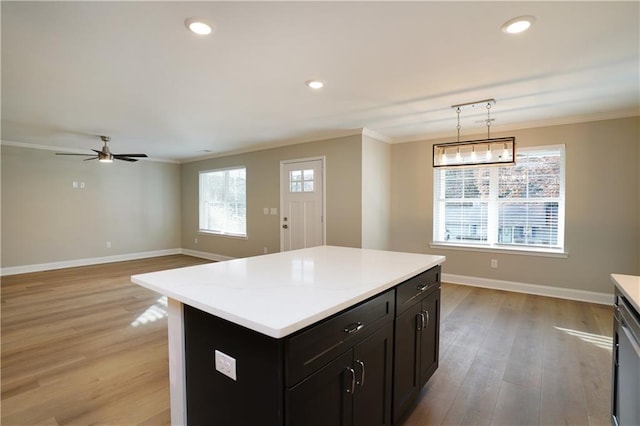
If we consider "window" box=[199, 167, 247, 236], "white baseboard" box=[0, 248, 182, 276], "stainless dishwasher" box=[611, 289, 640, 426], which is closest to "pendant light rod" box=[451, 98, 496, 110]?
"stainless dishwasher" box=[611, 289, 640, 426]

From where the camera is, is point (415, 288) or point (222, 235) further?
point (222, 235)

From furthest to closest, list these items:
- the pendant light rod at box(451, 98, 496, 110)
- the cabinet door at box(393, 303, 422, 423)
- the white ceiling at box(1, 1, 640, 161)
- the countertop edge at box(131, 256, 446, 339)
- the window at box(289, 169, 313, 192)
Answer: the window at box(289, 169, 313, 192) → the pendant light rod at box(451, 98, 496, 110) → the white ceiling at box(1, 1, 640, 161) → the cabinet door at box(393, 303, 422, 423) → the countertop edge at box(131, 256, 446, 339)

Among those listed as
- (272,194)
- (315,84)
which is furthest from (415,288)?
(272,194)

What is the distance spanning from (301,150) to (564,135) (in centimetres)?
Answer: 382

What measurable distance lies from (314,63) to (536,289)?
4.25 meters

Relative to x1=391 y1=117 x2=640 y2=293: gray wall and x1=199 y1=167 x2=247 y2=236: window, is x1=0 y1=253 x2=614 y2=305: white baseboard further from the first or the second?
x1=199 y1=167 x2=247 y2=236: window

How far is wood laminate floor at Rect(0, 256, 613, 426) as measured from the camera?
1950mm

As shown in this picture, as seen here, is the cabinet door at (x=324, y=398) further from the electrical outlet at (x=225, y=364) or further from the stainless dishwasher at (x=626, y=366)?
the stainless dishwasher at (x=626, y=366)

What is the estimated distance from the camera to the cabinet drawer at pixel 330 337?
1071mm

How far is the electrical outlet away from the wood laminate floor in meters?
1.03

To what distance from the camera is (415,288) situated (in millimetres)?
1922

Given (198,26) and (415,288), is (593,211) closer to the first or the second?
(415,288)

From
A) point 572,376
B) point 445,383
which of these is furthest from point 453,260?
point 445,383

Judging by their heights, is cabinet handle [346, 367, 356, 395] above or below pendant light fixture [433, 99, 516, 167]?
below
